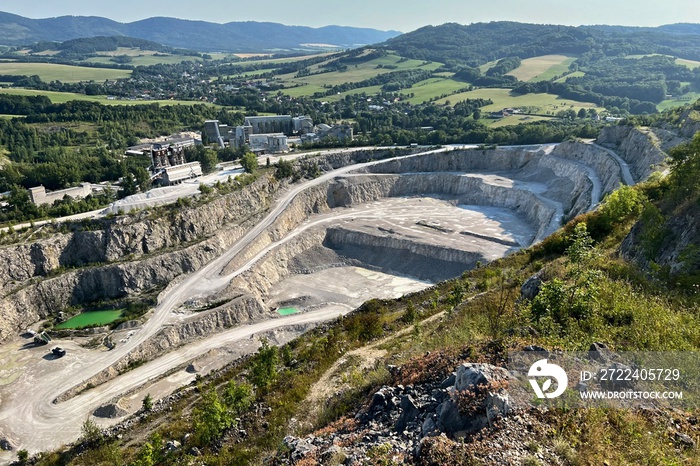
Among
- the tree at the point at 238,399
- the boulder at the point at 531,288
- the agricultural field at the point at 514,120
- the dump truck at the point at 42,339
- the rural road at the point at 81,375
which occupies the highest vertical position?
the boulder at the point at 531,288

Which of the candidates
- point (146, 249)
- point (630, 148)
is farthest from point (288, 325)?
point (630, 148)

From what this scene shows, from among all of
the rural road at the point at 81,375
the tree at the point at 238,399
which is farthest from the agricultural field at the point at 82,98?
the tree at the point at 238,399

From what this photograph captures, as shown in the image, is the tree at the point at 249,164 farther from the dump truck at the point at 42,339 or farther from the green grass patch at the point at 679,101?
the green grass patch at the point at 679,101

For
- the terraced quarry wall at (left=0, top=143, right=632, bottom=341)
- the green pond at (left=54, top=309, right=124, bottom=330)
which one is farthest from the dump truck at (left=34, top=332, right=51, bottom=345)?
the terraced quarry wall at (left=0, top=143, right=632, bottom=341)

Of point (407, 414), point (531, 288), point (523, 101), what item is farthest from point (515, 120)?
point (407, 414)

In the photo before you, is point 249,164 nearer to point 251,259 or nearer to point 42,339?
point 251,259

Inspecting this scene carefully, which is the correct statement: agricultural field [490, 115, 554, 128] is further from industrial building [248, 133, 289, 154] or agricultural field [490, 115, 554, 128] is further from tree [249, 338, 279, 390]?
tree [249, 338, 279, 390]
